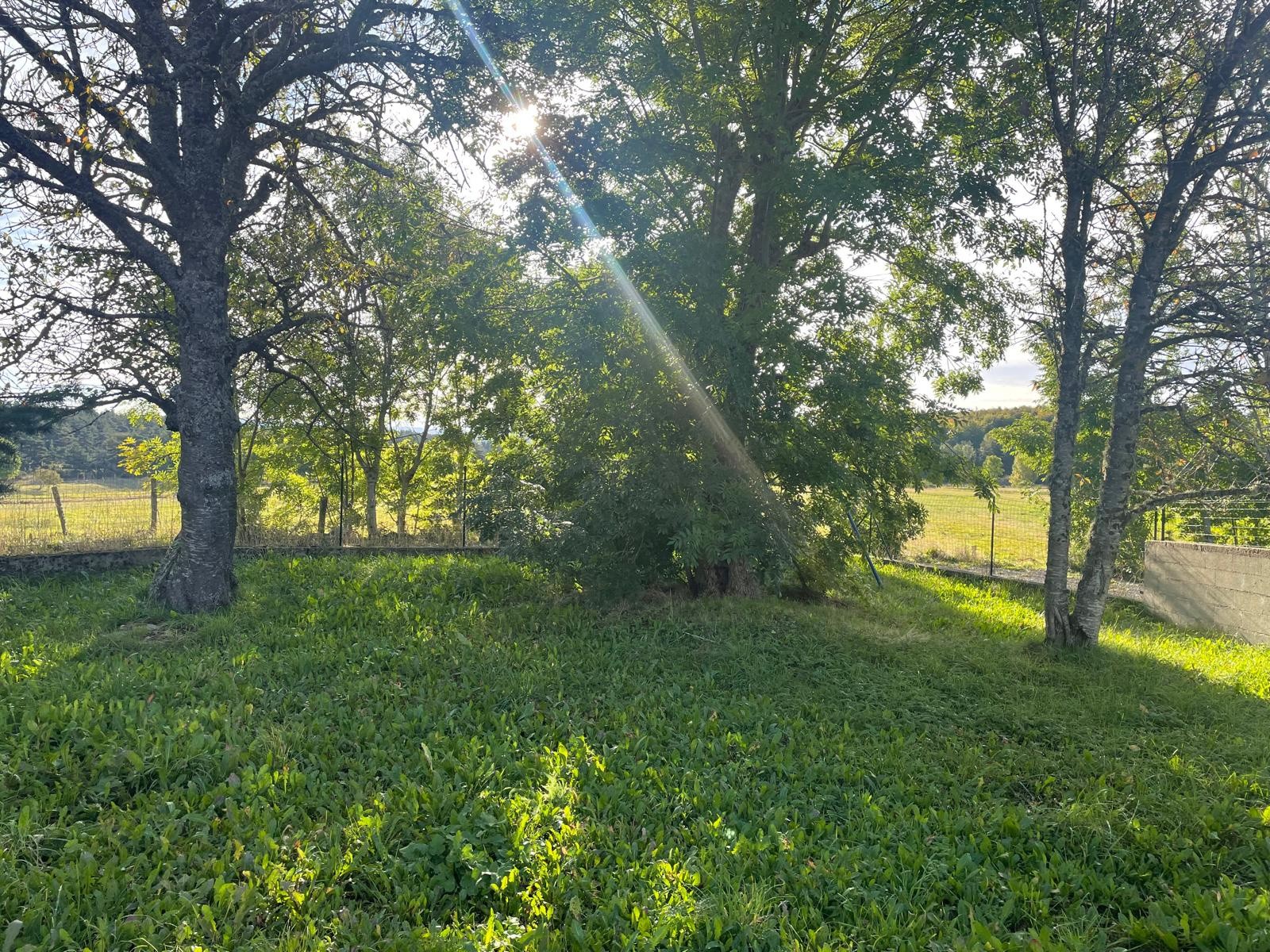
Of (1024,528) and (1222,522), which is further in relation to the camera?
(1024,528)

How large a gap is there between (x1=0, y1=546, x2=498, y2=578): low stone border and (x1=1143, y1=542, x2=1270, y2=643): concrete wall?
10.8 metres

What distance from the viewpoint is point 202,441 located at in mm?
A: 7324

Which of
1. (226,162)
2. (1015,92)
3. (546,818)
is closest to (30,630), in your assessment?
(226,162)

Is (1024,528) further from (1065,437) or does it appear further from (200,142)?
(200,142)

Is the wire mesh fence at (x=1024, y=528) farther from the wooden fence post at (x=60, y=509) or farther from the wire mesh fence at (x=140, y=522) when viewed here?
the wooden fence post at (x=60, y=509)

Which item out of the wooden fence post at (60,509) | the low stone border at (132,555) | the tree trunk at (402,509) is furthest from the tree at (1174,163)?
the wooden fence post at (60,509)

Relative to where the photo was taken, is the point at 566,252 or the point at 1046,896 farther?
the point at 566,252

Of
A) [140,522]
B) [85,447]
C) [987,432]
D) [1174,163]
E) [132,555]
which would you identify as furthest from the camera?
[85,447]

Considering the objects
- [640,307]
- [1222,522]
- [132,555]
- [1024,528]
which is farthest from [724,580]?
[1024,528]

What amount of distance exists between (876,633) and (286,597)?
6.88 meters

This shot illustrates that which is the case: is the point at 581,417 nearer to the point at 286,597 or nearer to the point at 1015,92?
the point at 286,597

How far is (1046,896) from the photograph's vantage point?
3.20m

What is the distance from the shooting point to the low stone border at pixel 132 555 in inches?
359

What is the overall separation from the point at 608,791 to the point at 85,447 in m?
14.7
